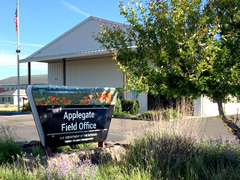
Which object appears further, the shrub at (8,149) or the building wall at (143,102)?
the building wall at (143,102)

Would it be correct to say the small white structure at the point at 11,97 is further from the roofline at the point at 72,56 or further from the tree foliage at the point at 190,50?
the tree foliage at the point at 190,50

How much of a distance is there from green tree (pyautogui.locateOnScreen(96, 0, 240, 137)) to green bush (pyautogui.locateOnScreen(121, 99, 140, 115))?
15701mm

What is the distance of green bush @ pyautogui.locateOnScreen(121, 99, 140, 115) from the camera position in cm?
2127

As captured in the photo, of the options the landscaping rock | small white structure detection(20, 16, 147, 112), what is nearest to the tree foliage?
the landscaping rock

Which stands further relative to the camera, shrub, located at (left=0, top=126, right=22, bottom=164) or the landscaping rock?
shrub, located at (left=0, top=126, right=22, bottom=164)

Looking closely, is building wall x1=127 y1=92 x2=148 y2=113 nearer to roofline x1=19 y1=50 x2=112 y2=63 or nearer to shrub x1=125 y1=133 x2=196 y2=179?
roofline x1=19 y1=50 x2=112 y2=63

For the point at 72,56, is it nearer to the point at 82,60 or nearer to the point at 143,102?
the point at 82,60

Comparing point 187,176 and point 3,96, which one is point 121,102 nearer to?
point 187,176

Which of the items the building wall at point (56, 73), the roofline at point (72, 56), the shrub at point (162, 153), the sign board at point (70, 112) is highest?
the roofline at point (72, 56)

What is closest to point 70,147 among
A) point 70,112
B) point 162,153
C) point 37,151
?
point 37,151

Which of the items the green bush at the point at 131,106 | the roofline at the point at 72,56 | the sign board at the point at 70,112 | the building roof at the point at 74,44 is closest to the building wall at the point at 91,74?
the green bush at the point at 131,106

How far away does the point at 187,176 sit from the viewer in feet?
15.0

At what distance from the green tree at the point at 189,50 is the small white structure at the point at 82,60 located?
17145mm

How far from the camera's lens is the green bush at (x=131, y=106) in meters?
21.3
